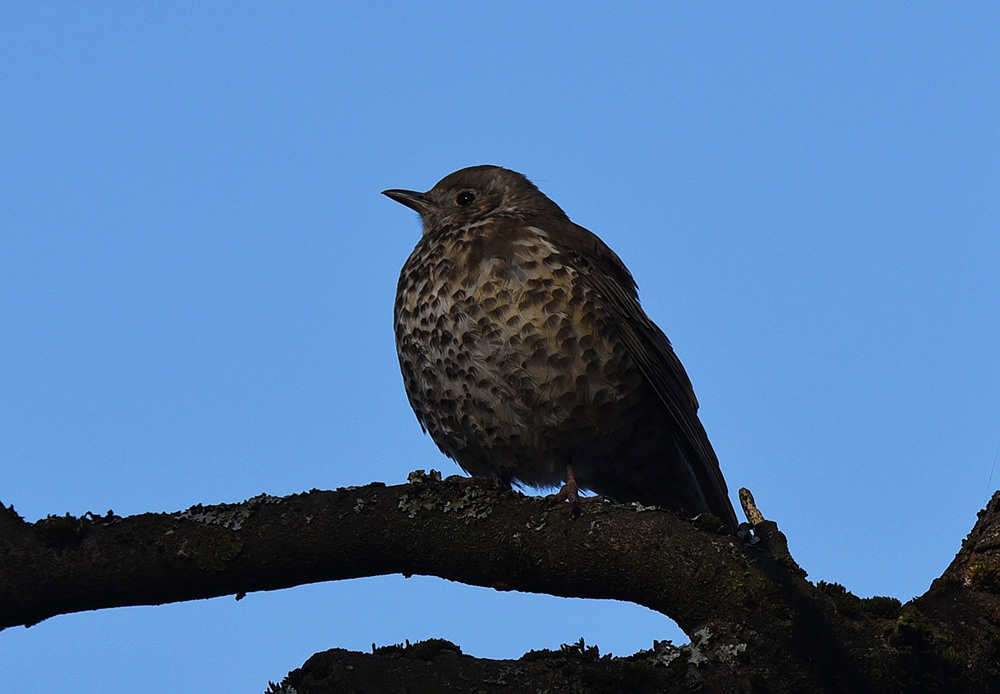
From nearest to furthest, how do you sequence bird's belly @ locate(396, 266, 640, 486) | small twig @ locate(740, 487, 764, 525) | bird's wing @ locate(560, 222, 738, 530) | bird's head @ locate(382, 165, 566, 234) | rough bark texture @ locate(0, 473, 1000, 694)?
rough bark texture @ locate(0, 473, 1000, 694) → small twig @ locate(740, 487, 764, 525) → bird's belly @ locate(396, 266, 640, 486) → bird's wing @ locate(560, 222, 738, 530) → bird's head @ locate(382, 165, 566, 234)

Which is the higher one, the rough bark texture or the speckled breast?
the speckled breast

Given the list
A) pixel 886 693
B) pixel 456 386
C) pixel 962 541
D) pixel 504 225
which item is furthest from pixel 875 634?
pixel 504 225

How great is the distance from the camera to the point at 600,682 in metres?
2.95

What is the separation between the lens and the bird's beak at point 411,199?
282 inches

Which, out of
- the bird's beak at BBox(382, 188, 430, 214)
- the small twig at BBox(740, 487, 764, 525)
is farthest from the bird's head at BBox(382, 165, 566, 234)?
the small twig at BBox(740, 487, 764, 525)

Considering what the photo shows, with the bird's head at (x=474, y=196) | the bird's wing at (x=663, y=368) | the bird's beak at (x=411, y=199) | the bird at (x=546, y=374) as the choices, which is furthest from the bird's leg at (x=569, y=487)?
the bird's beak at (x=411, y=199)

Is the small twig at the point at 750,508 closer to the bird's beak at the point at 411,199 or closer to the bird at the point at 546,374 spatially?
the bird at the point at 546,374

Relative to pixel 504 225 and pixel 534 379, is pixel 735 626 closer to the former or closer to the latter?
pixel 534 379

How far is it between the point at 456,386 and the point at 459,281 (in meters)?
0.54

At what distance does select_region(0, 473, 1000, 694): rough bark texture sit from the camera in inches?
125

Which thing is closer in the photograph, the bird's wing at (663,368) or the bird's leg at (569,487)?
the bird's leg at (569,487)

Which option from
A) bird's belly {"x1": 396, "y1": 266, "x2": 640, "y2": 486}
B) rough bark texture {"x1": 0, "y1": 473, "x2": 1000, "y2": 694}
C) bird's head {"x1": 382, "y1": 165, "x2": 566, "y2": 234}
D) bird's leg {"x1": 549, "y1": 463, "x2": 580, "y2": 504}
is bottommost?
rough bark texture {"x1": 0, "y1": 473, "x2": 1000, "y2": 694}

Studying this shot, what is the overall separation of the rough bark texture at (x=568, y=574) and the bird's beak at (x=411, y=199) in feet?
12.0

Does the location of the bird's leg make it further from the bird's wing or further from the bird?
the bird's wing
